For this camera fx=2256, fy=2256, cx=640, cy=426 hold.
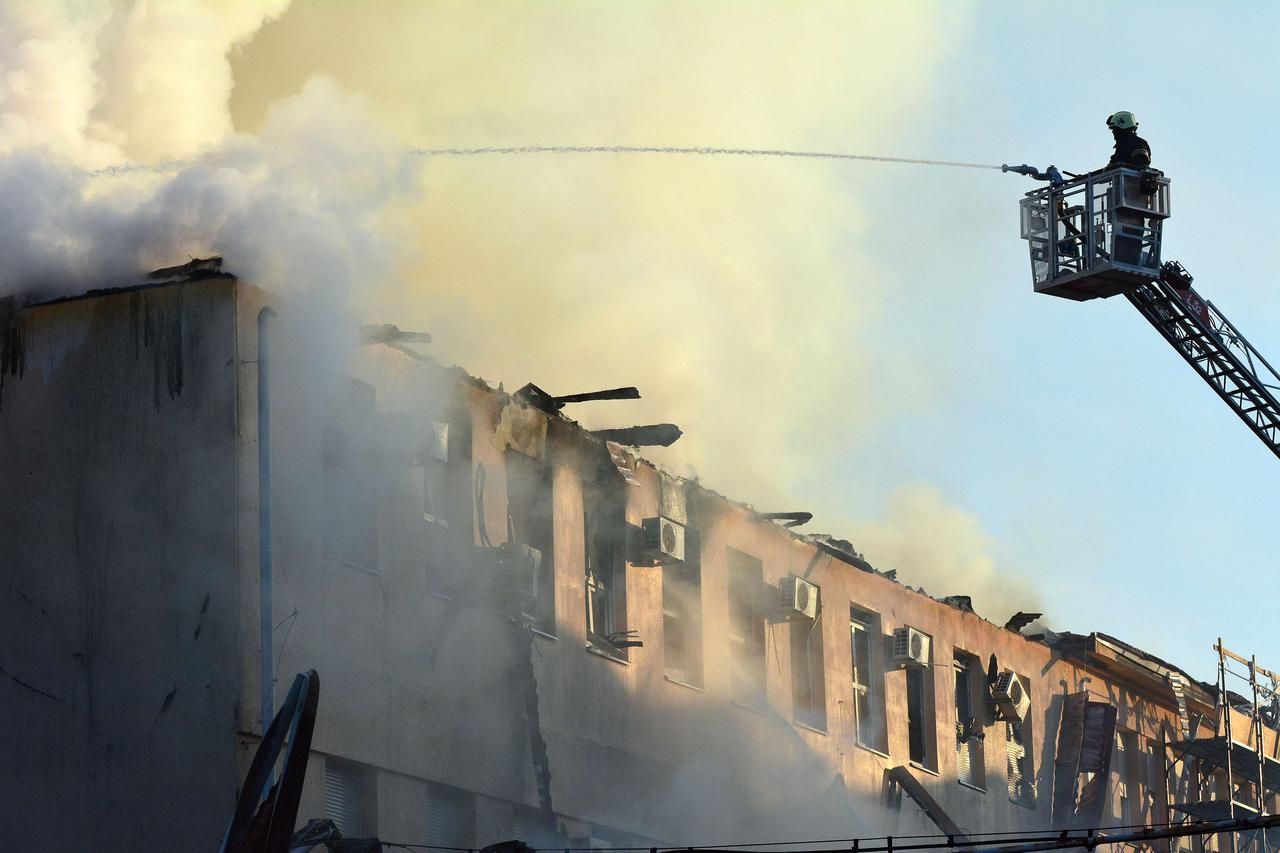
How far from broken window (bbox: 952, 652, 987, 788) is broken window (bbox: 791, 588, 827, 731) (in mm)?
4331

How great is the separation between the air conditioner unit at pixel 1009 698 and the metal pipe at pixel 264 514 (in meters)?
16.6

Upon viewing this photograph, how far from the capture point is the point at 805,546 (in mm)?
29734

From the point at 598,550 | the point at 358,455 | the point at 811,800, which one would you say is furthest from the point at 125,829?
the point at 811,800

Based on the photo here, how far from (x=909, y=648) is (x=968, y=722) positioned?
2.76 metres

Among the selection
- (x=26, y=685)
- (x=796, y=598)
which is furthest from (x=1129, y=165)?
(x=26, y=685)

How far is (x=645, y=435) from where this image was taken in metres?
25.8

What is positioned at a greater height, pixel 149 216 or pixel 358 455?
pixel 149 216

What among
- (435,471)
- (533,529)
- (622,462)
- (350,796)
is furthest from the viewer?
(622,462)

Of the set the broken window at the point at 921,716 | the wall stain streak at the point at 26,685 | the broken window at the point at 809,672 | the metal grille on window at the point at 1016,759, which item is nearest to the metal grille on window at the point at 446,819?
the wall stain streak at the point at 26,685

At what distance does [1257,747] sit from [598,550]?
1820 centimetres

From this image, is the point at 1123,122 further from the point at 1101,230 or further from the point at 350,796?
the point at 350,796

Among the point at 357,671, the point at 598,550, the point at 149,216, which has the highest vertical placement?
the point at 149,216

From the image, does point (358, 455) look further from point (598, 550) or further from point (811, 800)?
point (811, 800)

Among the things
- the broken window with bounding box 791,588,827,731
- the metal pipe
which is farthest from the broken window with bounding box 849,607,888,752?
the metal pipe
